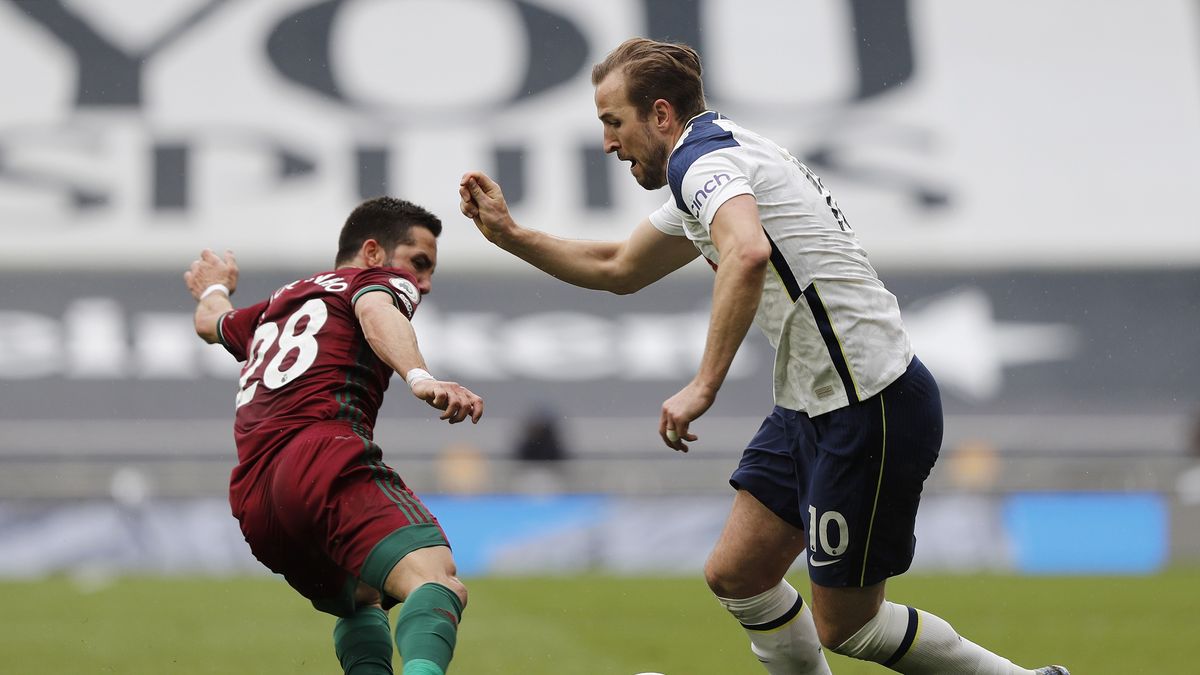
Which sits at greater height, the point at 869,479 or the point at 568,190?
the point at 568,190

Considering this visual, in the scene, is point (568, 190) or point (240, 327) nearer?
point (240, 327)

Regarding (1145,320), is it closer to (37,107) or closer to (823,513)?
(37,107)

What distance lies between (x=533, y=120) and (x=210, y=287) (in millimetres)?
20076

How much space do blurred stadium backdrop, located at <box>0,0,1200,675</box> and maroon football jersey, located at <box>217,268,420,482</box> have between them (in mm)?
16476

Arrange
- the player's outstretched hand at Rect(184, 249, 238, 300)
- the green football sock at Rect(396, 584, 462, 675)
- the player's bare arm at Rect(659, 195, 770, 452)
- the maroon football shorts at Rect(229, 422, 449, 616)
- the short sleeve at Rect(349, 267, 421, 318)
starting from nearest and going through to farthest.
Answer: the green football sock at Rect(396, 584, 462, 675) < the player's bare arm at Rect(659, 195, 770, 452) < the maroon football shorts at Rect(229, 422, 449, 616) < the short sleeve at Rect(349, 267, 421, 318) < the player's outstretched hand at Rect(184, 249, 238, 300)

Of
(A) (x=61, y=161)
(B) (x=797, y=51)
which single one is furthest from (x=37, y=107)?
(B) (x=797, y=51)

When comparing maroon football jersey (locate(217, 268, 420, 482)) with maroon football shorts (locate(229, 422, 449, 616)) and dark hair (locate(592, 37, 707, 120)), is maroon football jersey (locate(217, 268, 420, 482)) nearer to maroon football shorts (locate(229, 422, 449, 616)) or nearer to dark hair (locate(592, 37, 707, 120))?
maroon football shorts (locate(229, 422, 449, 616))

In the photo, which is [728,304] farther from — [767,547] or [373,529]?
[373,529]

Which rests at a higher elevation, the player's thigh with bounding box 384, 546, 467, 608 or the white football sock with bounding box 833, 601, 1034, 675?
the player's thigh with bounding box 384, 546, 467, 608

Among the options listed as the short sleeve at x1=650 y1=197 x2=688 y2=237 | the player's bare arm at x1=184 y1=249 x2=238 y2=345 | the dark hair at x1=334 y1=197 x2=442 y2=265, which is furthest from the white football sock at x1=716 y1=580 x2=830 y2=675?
the player's bare arm at x1=184 y1=249 x2=238 y2=345

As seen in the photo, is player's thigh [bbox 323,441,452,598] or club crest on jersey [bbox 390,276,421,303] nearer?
player's thigh [bbox 323,441,452,598]

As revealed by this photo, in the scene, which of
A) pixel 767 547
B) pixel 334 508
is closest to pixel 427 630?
pixel 334 508

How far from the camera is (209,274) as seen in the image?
17.3 feet

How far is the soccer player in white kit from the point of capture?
4176 mm
